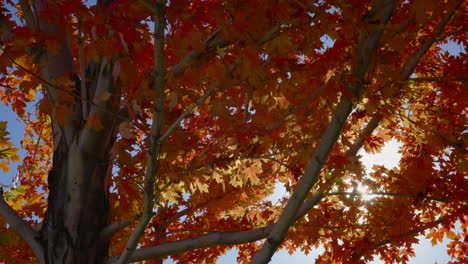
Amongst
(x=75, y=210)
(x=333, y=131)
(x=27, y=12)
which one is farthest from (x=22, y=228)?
(x=333, y=131)

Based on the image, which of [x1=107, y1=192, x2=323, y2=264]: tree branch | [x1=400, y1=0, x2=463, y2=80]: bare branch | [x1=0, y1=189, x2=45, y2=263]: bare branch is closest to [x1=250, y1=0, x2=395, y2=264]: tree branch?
[x1=107, y1=192, x2=323, y2=264]: tree branch

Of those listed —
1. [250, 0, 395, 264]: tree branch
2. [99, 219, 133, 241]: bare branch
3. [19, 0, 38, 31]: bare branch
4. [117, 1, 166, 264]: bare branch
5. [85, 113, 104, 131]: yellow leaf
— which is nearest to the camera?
[117, 1, 166, 264]: bare branch

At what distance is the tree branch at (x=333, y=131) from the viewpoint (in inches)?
89.3

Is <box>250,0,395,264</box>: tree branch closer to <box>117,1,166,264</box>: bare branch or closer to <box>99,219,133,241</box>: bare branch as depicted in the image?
<box>117,1,166,264</box>: bare branch

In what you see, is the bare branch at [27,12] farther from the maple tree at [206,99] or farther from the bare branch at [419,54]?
the bare branch at [419,54]

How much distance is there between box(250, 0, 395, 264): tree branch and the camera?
2268 millimetres

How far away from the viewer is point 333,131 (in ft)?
7.64

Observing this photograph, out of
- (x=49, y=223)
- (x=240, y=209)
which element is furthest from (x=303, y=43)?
(x=240, y=209)

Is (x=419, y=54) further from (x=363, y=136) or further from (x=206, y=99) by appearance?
(x=206, y=99)

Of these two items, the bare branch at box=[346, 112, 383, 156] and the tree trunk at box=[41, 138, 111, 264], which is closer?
the tree trunk at box=[41, 138, 111, 264]

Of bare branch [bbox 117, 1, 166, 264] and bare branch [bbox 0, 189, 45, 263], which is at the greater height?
bare branch [bbox 0, 189, 45, 263]

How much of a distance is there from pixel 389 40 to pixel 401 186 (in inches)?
100

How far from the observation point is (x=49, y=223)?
3.43m

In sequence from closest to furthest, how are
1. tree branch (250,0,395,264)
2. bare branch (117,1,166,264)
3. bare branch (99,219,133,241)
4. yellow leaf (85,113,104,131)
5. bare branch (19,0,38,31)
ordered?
bare branch (117,1,166,264), tree branch (250,0,395,264), yellow leaf (85,113,104,131), bare branch (19,0,38,31), bare branch (99,219,133,241)
